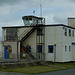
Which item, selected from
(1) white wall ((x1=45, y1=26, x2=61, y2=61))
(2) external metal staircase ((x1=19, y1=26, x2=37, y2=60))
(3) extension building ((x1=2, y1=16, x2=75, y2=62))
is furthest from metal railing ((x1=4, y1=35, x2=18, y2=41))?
(1) white wall ((x1=45, y1=26, x2=61, y2=61))

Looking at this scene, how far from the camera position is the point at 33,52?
37.1 metres

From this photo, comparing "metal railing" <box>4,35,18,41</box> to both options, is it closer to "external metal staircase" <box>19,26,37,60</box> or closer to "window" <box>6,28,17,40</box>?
"window" <box>6,28,17,40</box>

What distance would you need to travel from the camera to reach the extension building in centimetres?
3612

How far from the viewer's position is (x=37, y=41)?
37469 mm

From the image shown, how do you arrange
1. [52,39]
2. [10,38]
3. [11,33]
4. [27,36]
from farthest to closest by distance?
[11,33] → [10,38] → [27,36] → [52,39]

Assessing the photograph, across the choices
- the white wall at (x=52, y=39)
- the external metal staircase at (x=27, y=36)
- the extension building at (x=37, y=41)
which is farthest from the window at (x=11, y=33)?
the white wall at (x=52, y=39)

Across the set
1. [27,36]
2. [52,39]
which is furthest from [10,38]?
[52,39]

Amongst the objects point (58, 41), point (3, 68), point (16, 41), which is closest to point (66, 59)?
point (58, 41)

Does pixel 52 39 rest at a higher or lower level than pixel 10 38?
lower

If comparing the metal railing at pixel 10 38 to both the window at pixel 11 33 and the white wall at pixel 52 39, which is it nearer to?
the window at pixel 11 33

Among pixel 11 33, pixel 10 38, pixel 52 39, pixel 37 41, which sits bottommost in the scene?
pixel 37 41

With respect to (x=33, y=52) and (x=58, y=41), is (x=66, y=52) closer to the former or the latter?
(x=58, y=41)

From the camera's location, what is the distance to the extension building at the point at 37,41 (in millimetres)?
36125

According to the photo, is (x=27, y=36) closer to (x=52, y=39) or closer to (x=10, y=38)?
(x=10, y=38)
